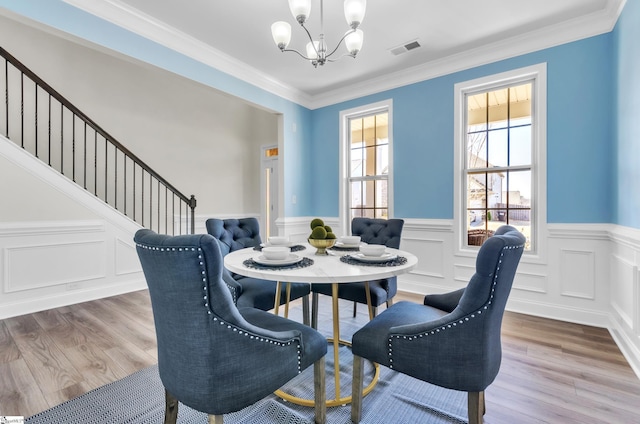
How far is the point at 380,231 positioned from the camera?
2.61 meters

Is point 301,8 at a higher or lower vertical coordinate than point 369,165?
higher

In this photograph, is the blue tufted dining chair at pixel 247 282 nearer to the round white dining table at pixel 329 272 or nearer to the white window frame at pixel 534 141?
the round white dining table at pixel 329 272

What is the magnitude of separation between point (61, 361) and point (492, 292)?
2.63 m

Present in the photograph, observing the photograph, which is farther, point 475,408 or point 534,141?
point 534,141

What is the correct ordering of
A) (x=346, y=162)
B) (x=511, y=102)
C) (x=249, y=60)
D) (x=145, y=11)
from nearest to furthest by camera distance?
(x=145, y=11)
(x=511, y=102)
(x=249, y=60)
(x=346, y=162)

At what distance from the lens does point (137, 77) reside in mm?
4582

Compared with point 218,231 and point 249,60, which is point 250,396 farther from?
point 249,60

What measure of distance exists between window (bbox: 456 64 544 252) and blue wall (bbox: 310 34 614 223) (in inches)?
4.4

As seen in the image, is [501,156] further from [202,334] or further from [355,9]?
[202,334]

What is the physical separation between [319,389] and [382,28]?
2.99 meters

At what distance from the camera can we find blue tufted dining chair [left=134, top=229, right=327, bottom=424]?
953 mm

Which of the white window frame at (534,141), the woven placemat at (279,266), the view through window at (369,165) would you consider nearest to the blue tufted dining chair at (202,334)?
the woven placemat at (279,266)

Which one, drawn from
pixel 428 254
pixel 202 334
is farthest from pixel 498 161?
pixel 202 334

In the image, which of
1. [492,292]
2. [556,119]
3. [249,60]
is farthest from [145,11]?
[556,119]
